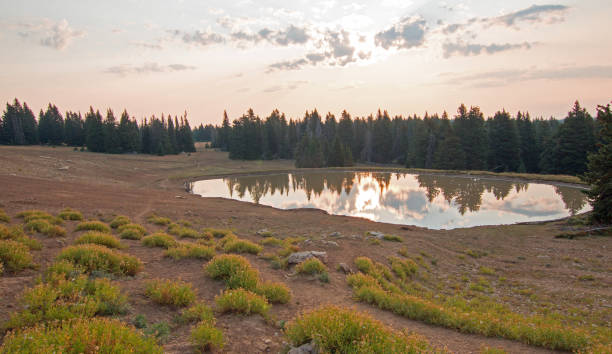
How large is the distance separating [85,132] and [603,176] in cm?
11834

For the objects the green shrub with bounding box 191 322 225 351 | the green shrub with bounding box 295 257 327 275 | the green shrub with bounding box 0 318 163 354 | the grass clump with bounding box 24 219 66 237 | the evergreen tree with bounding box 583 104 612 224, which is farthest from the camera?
the evergreen tree with bounding box 583 104 612 224

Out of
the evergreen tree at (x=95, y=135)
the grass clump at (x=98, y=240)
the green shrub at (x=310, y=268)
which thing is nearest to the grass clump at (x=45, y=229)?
the grass clump at (x=98, y=240)

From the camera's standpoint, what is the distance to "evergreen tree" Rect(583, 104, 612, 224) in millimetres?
20000

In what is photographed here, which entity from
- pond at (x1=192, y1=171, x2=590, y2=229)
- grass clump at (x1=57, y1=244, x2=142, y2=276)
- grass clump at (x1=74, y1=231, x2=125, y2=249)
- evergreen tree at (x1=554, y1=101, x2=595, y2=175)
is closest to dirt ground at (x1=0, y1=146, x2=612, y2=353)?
grass clump at (x1=57, y1=244, x2=142, y2=276)

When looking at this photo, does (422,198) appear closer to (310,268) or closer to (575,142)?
(310,268)

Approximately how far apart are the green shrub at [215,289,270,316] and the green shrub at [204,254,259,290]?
3.63 feet

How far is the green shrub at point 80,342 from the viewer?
3.84m

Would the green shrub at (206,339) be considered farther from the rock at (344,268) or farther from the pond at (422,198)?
the pond at (422,198)

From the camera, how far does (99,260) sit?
25.5 feet

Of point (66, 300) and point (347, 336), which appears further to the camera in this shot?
point (66, 300)

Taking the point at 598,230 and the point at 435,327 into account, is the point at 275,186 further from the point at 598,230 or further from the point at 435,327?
the point at 435,327

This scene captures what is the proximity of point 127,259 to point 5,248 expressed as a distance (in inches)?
101

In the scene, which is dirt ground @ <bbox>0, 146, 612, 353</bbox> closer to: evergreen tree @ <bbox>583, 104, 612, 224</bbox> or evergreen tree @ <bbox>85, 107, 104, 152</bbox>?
evergreen tree @ <bbox>583, 104, 612, 224</bbox>

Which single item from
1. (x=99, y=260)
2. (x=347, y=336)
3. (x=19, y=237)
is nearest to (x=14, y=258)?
(x=99, y=260)
